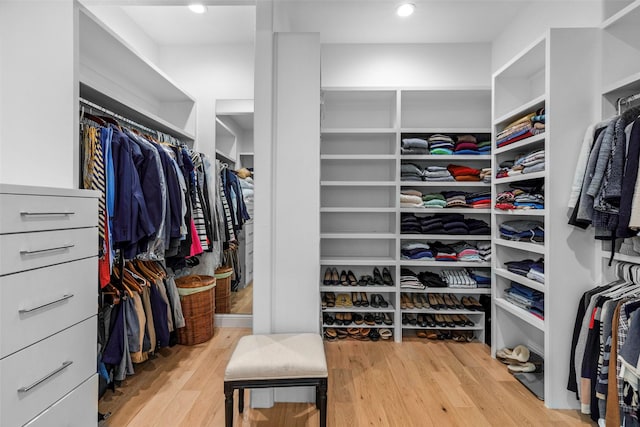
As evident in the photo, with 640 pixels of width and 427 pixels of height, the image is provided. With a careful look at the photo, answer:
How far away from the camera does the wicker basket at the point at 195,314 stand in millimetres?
2525

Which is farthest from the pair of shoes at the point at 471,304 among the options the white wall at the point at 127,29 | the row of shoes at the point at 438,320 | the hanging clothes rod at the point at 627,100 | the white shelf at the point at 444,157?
the white wall at the point at 127,29

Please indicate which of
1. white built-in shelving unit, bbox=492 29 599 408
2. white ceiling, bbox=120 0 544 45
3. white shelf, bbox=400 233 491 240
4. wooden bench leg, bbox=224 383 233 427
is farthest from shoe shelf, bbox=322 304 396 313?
white ceiling, bbox=120 0 544 45

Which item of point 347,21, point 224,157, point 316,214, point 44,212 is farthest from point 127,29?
point 316,214

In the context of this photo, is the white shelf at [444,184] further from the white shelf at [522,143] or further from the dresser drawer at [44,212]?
the dresser drawer at [44,212]

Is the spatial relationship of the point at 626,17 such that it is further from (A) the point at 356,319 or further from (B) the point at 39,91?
(B) the point at 39,91

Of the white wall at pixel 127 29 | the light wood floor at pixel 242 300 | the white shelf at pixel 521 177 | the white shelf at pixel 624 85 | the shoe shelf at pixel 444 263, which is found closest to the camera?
the white shelf at pixel 624 85

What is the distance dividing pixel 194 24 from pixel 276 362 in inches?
105

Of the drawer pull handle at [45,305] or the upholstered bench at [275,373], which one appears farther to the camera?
the upholstered bench at [275,373]

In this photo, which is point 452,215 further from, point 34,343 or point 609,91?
point 34,343

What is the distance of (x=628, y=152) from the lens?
1.44m

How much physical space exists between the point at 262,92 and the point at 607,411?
227 centimetres

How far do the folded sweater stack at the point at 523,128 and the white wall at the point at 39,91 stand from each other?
2586 mm

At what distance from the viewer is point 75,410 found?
1.28m

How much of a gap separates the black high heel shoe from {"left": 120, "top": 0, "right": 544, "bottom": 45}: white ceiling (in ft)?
6.91
